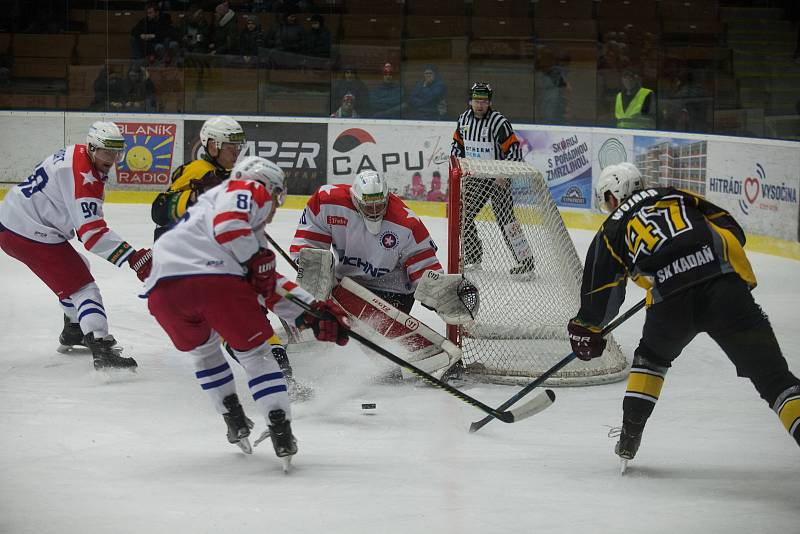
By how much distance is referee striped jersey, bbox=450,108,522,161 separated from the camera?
736 centimetres

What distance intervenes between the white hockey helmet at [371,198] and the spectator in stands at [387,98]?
17.8ft

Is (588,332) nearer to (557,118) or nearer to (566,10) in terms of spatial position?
(557,118)

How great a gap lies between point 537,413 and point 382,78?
6.65 metres

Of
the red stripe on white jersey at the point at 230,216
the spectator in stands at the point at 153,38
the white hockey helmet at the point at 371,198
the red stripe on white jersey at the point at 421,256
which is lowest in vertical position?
the red stripe on white jersey at the point at 421,256

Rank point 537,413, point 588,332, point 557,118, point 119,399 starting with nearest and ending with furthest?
point 588,332 → point 537,413 → point 119,399 → point 557,118

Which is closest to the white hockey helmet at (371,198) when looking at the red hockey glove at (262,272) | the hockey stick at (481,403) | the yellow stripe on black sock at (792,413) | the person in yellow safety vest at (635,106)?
the hockey stick at (481,403)

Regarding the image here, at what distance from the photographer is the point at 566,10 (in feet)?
34.5

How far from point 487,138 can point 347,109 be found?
120 inches

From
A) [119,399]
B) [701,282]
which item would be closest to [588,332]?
[701,282]

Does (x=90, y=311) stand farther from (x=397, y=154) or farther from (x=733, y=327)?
(x=397, y=154)

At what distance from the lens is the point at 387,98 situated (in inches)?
405

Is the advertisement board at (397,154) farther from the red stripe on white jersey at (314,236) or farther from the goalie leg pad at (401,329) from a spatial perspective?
the goalie leg pad at (401,329)

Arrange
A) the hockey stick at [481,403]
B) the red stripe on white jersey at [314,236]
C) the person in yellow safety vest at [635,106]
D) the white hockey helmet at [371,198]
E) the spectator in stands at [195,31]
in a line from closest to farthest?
the hockey stick at [481,403], the white hockey helmet at [371,198], the red stripe on white jersey at [314,236], the person in yellow safety vest at [635,106], the spectator in stands at [195,31]

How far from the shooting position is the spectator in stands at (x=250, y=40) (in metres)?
10.7
